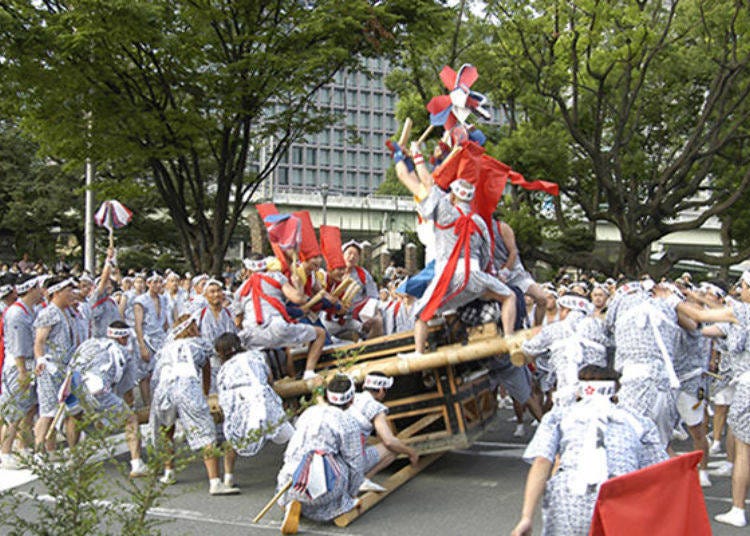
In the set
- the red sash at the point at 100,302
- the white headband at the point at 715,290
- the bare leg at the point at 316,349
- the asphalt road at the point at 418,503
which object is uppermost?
the white headband at the point at 715,290

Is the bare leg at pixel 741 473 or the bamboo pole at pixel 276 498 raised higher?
the bare leg at pixel 741 473

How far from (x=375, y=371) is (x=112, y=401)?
264 cm

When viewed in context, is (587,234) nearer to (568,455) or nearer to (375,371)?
(375,371)

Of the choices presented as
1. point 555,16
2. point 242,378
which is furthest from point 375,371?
point 555,16

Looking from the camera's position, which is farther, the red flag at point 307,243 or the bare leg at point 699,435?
the red flag at point 307,243

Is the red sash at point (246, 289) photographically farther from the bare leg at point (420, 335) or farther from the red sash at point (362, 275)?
the bare leg at point (420, 335)

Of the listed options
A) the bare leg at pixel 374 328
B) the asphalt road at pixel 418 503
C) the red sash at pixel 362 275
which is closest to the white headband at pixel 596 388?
the asphalt road at pixel 418 503

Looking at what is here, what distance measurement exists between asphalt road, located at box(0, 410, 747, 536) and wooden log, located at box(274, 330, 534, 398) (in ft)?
3.49

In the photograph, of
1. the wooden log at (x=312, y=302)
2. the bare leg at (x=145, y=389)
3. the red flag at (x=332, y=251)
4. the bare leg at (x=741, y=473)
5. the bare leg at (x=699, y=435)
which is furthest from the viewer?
the bare leg at (x=145, y=389)

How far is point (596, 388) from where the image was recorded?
4.15 m

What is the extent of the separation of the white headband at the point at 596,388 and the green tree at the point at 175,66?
1255 centimetres

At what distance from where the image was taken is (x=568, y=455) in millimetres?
4039

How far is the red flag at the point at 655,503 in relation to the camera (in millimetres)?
3596

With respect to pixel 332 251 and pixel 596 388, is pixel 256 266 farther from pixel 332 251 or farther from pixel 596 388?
pixel 596 388
